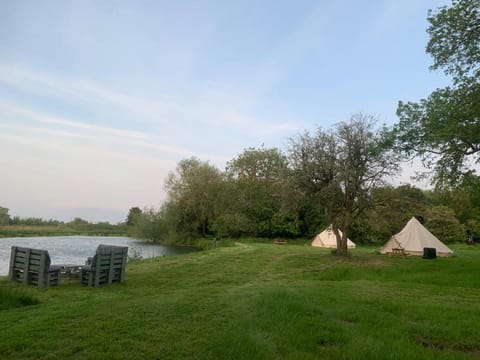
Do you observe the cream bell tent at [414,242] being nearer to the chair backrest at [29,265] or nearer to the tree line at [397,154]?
the tree line at [397,154]

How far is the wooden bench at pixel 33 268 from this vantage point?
26.0ft

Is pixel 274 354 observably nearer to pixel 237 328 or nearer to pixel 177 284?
pixel 237 328

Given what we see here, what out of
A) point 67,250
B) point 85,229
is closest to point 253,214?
point 67,250

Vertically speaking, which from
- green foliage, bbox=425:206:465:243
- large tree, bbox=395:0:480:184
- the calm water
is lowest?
the calm water

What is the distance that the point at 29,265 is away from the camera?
8133 mm

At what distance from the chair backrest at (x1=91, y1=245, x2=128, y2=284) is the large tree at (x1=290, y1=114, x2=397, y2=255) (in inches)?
362

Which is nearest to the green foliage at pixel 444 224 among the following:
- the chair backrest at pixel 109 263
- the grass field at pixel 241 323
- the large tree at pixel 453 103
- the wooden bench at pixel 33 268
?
the large tree at pixel 453 103

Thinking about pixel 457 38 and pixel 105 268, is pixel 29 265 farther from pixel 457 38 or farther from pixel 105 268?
pixel 457 38

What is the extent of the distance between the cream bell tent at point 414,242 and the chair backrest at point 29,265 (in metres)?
16.8

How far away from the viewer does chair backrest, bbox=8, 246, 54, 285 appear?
26.0 ft

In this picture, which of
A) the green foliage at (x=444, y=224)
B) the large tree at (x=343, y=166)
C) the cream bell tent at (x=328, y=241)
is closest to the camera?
the large tree at (x=343, y=166)

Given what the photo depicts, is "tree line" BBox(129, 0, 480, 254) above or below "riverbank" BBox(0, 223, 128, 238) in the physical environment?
above

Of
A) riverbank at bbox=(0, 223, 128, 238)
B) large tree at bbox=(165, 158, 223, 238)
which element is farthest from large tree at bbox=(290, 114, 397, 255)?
riverbank at bbox=(0, 223, 128, 238)

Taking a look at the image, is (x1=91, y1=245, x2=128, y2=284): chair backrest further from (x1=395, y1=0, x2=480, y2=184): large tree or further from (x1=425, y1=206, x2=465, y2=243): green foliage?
(x1=425, y1=206, x2=465, y2=243): green foliage
